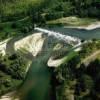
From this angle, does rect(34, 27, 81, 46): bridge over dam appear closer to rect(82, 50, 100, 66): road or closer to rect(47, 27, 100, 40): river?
rect(47, 27, 100, 40): river

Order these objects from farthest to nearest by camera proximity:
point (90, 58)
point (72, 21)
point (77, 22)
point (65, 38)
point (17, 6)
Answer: point (17, 6), point (72, 21), point (77, 22), point (65, 38), point (90, 58)

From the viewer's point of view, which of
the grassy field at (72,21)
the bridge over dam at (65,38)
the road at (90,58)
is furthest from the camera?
the grassy field at (72,21)

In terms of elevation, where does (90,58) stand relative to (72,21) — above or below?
below

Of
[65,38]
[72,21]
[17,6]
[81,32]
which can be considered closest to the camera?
[65,38]

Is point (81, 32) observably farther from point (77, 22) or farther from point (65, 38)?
point (77, 22)

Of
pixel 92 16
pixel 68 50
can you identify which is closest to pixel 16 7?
pixel 92 16

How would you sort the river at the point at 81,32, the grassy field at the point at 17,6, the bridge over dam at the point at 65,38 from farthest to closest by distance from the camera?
the grassy field at the point at 17,6
the river at the point at 81,32
the bridge over dam at the point at 65,38

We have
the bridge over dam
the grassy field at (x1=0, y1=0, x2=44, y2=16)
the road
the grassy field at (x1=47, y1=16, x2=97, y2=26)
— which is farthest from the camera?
the grassy field at (x1=0, y1=0, x2=44, y2=16)

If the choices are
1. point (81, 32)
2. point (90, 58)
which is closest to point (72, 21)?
point (81, 32)

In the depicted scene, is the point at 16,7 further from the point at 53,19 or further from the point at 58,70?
the point at 58,70

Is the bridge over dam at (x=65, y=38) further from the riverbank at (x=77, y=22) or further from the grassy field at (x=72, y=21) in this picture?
the grassy field at (x=72, y=21)

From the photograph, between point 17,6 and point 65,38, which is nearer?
point 65,38

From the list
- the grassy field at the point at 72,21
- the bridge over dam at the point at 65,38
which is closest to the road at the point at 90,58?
the bridge over dam at the point at 65,38

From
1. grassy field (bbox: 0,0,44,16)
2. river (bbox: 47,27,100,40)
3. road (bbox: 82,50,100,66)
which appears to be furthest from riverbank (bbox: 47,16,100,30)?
road (bbox: 82,50,100,66)
